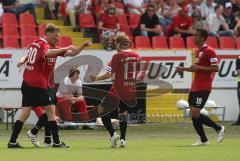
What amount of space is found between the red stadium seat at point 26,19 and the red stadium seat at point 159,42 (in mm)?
3592

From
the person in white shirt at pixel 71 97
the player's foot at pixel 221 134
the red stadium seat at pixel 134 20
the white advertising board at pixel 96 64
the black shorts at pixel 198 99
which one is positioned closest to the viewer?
the black shorts at pixel 198 99

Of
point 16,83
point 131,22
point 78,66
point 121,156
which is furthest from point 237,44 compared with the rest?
point 121,156

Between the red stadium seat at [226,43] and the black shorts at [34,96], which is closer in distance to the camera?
the black shorts at [34,96]

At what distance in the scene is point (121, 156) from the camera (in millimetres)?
14203

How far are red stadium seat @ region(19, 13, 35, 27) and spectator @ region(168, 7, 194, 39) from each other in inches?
180

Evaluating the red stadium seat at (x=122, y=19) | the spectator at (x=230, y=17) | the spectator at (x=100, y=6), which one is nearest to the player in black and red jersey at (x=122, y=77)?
the spectator at (x=100, y=6)

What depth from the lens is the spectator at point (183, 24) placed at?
27.4 meters

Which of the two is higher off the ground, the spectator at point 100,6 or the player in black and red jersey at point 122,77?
the spectator at point 100,6

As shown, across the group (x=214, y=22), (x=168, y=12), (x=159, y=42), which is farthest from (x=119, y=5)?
(x=214, y=22)

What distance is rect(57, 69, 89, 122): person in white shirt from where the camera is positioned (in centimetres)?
2275

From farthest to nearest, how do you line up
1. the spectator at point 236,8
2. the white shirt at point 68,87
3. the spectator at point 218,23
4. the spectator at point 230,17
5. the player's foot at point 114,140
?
the spectator at point 236,8, the spectator at point 230,17, the spectator at point 218,23, the white shirt at point 68,87, the player's foot at point 114,140

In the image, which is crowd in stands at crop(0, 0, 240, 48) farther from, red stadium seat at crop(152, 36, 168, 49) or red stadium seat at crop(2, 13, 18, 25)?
red stadium seat at crop(2, 13, 18, 25)

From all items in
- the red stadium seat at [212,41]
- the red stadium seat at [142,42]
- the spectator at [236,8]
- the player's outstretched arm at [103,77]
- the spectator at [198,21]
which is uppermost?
the spectator at [236,8]

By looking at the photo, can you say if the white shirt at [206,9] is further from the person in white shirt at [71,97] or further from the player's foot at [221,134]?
the player's foot at [221,134]
